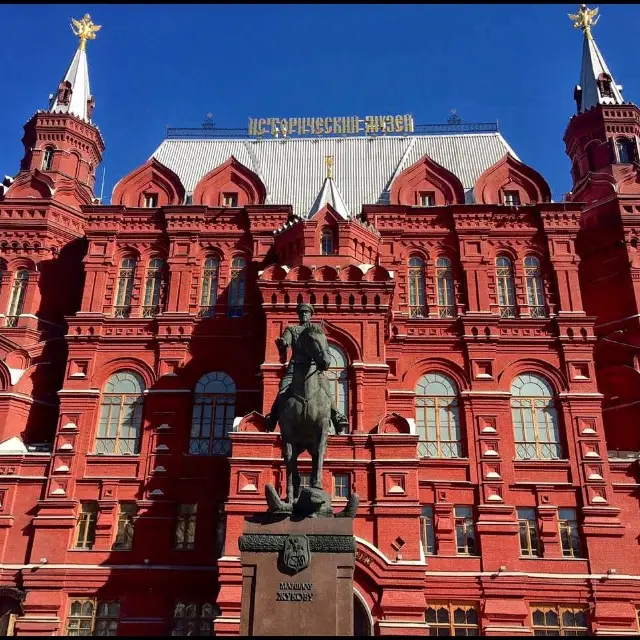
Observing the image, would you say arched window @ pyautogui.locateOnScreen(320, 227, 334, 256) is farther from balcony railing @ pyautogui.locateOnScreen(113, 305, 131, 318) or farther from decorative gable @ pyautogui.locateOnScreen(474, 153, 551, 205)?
balcony railing @ pyautogui.locateOnScreen(113, 305, 131, 318)

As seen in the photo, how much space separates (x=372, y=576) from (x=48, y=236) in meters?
21.4

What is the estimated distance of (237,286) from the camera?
3266 cm

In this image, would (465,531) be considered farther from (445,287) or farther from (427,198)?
(427,198)

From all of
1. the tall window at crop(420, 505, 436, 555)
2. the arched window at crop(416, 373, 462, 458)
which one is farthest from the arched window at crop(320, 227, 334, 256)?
the tall window at crop(420, 505, 436, 555)

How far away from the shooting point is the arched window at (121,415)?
96.3 feet

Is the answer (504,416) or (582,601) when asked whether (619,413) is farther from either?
(582,601)

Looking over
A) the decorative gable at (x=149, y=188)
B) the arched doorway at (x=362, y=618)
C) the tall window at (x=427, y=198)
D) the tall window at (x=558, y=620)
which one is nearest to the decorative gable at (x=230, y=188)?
the decorative gable at (x=149, y=188)

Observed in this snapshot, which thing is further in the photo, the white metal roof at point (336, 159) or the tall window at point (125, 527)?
the white metal roof at point (336, 159)

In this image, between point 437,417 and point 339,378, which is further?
point 437,417

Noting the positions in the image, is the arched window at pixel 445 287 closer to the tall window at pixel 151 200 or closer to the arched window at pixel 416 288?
the arched window at pixel 416 288

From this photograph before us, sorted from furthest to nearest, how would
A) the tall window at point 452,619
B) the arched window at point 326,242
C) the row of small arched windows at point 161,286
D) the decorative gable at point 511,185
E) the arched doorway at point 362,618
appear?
the decorative gable at point 511,185 → the row of small arched windows at point 161,286 → the arched window at point 326,242 → the tall window at point 452,619 → the arched doorway at point 362,618

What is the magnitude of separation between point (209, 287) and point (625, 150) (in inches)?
859

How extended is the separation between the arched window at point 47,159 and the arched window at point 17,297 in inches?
245

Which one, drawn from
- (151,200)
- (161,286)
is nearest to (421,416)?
(161,286)
